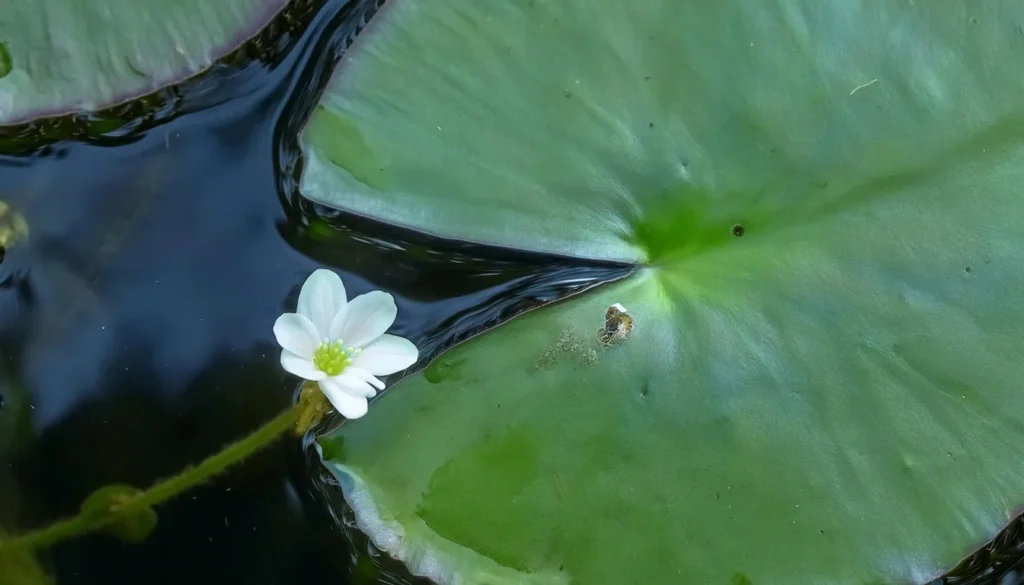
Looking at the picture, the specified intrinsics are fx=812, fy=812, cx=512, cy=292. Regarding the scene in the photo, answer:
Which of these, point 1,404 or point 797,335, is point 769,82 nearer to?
point 797,335

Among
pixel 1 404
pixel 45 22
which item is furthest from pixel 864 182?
pixel 1 404

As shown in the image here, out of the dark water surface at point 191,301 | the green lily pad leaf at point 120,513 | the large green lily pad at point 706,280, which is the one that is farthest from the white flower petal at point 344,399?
the green lily pad leaf at point 120,513

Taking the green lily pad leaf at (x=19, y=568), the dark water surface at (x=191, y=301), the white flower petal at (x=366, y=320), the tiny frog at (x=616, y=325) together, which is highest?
the tiny frog at (x=616, y=325)

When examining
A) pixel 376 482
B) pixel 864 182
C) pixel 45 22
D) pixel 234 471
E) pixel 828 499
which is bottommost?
pixel 234 471

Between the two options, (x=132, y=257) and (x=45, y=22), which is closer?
(x=45, y=22)

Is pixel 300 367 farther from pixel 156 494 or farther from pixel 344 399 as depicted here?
pixel 156 494

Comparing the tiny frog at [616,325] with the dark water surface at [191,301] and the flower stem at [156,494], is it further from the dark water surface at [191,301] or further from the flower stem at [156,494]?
the flower stem at [156,494]
